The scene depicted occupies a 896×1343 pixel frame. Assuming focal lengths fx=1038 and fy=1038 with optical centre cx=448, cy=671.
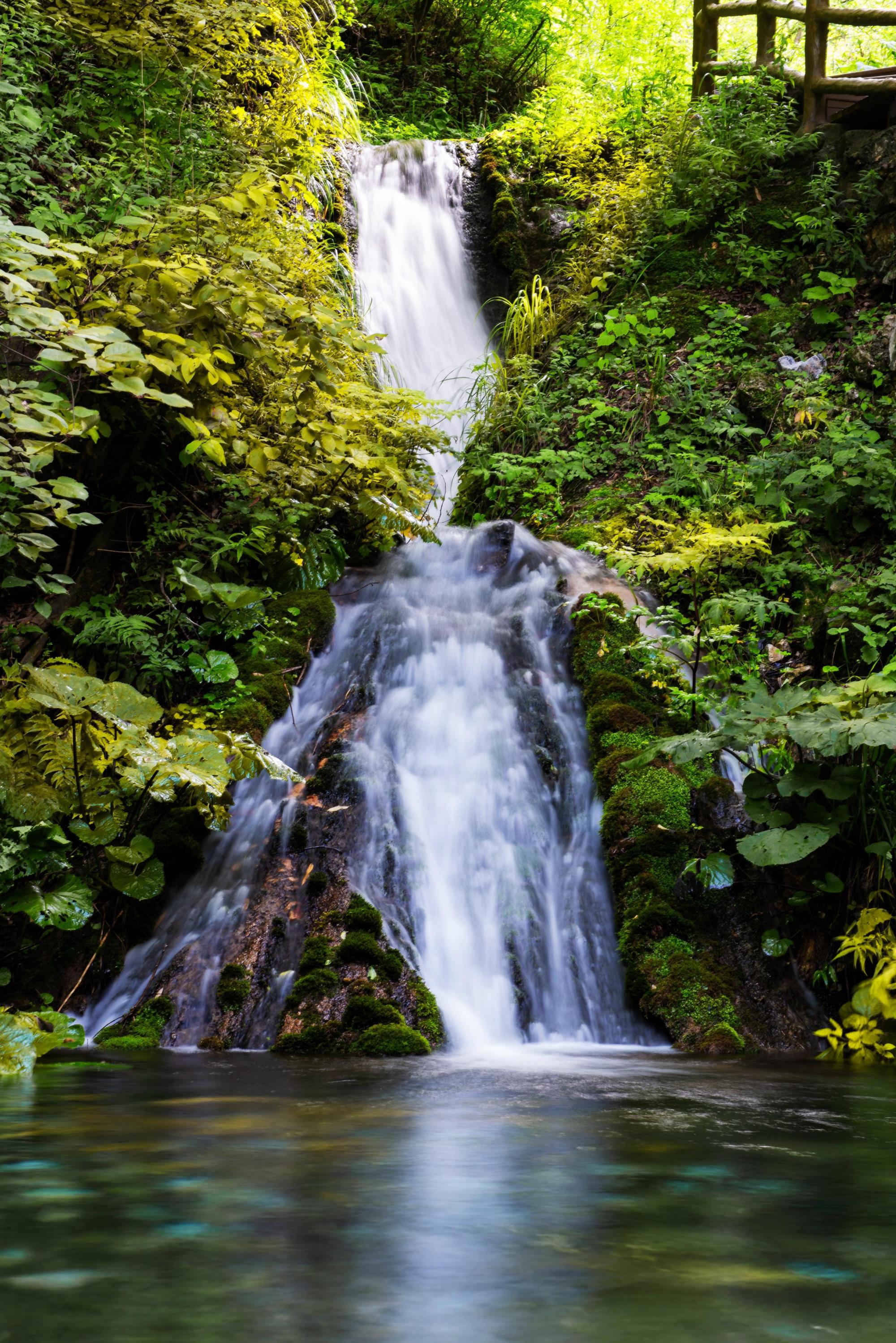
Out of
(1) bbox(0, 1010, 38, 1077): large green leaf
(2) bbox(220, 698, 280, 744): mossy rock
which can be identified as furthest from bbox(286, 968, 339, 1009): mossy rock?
(2) bbox(220, 698, 280, 744): mossy rock

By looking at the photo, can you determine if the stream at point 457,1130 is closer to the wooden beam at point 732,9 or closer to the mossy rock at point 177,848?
the mossy rock at point 177,848

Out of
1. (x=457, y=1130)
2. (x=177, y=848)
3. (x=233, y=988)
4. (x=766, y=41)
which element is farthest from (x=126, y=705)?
(x=766, y=41)

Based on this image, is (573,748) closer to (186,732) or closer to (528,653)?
(528,653)

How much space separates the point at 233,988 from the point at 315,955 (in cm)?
38

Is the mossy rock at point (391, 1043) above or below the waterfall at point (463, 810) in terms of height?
below

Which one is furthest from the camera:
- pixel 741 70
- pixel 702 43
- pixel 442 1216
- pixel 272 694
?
pixel 702 43

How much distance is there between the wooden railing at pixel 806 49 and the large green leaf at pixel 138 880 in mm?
8708

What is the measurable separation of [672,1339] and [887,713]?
336 cm

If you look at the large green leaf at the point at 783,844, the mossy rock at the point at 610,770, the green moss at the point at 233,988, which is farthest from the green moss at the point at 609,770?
the green moss at the point at 233,988

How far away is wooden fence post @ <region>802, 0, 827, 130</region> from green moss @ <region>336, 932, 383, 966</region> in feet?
31.9

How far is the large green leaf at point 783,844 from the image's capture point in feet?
13.9

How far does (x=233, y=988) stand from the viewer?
4449 millimetres

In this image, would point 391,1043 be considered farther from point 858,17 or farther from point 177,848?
point 858,17

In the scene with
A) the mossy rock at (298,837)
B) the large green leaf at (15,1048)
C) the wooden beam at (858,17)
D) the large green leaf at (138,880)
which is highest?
the wooden beam at (858,17)
